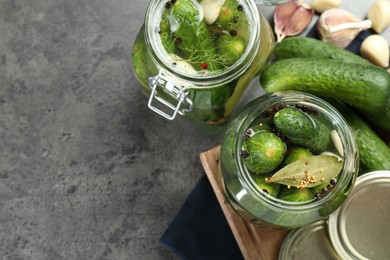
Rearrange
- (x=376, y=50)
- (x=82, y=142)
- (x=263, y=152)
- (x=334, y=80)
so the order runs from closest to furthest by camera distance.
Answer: (x=263, y=152) → (x=334, y=80) → (x=376, y=50) → (x=82, y=142)

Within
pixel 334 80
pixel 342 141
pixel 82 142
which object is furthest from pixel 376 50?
pixel 82 142

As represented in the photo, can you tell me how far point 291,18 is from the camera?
37.5 inches

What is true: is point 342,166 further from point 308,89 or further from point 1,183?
point 1,183

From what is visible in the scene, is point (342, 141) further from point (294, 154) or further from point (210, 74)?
point (210, 74)

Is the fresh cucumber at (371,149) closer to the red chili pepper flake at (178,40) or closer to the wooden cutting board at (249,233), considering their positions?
the wooden cutting board at (249,233)

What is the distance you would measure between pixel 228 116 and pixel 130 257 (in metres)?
0.32

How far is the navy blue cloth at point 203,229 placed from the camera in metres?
0.92

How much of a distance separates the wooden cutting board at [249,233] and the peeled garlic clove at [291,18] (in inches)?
9.3

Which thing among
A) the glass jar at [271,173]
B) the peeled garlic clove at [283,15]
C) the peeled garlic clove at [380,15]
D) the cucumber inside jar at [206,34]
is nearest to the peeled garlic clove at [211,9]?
the cucumber inside jar at [206,34]

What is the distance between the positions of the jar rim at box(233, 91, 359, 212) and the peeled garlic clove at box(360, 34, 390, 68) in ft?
0.88

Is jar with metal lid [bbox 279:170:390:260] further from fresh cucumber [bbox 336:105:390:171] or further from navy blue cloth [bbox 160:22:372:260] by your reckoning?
navy blue cloth [bbox 160:22:372:260]

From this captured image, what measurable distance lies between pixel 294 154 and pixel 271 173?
0.12ft

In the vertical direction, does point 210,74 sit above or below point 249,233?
above

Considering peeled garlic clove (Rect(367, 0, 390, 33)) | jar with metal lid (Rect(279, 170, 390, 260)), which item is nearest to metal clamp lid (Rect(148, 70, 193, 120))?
jar with metal lid (Rect(279, 170, 390, 260))
